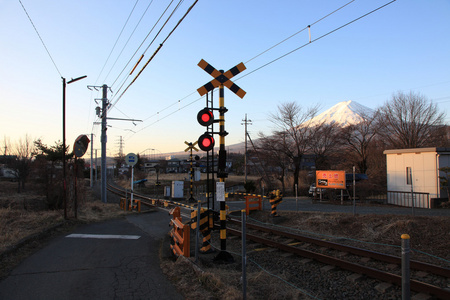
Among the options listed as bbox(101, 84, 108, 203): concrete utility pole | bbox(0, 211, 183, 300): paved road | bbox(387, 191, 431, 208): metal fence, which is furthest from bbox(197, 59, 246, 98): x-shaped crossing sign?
bbox(101, 84, 108, 203): concrete utility pole

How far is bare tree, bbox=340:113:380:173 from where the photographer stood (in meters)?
36.9

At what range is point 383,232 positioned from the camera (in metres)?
9.58

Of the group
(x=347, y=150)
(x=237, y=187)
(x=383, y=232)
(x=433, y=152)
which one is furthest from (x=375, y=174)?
(x=383, y=232)

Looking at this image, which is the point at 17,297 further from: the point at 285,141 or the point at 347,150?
the point at 347,150

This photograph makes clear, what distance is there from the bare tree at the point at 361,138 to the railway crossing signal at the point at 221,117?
33.0 metres

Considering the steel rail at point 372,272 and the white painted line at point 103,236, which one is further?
the white painted line at point 103,236

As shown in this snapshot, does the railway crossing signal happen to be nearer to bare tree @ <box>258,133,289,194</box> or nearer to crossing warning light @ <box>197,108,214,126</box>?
crossing warning light @ <box>197,108,214,126</box>

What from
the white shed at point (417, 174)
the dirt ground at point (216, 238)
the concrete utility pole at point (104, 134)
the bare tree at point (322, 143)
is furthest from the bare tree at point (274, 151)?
the dirt ground at point (216, 238)

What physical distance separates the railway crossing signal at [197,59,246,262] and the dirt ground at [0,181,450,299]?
552mm

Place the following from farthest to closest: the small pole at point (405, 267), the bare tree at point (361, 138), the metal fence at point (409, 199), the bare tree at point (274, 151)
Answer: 1. the bare tree at point (361, 138)
2. the bare tree at point (274, 151)
3. the metal fence at point (409, 199)
4. the small pole at point (405, 267)

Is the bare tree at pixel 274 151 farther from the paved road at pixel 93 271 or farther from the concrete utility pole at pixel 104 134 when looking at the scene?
the paved road at pixel 93 271

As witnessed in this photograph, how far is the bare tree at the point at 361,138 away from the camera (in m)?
36.9

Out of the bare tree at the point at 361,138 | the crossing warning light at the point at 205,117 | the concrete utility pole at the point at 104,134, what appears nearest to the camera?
the crossing warning light at the point at 205,117

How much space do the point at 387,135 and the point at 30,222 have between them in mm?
36126
